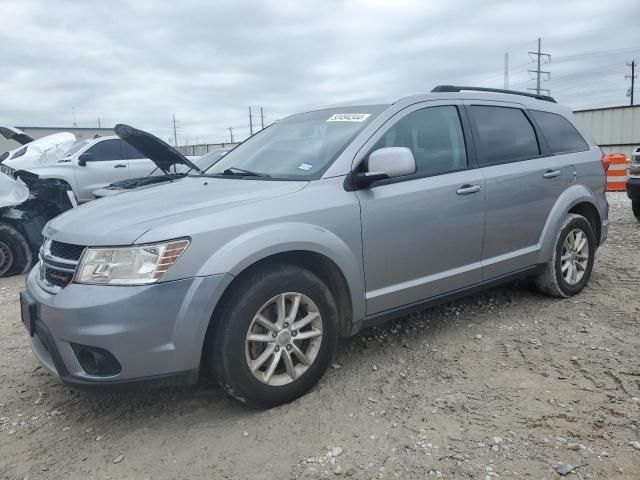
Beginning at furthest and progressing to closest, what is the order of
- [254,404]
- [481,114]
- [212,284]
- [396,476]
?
[481,114]
[254,404]
[212,284]
[396,476]

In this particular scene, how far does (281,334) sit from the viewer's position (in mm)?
2768

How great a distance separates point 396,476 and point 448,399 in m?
0.76

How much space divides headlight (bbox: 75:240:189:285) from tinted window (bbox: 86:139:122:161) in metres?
8.41

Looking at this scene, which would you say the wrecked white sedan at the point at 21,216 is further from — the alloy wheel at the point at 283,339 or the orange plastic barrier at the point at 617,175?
the orange plastic barrier at the point at 617,175

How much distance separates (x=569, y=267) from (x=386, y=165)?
2.45 metres

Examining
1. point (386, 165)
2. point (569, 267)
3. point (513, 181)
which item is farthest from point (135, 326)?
point (569, 267)

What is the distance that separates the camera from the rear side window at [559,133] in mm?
4414

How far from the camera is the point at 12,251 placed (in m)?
6.54

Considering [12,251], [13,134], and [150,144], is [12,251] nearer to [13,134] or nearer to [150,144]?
[13,134]

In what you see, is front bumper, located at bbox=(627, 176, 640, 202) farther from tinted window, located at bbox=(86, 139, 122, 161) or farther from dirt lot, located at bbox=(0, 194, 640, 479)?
tinted window, located at bbox=(86, 139, 122, 161)

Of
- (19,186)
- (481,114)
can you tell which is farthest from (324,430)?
(19,186)

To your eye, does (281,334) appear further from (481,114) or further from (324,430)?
(481,114)

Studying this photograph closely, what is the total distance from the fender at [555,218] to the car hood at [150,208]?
2290mm

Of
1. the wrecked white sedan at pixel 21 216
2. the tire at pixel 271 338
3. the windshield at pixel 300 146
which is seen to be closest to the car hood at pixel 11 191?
the wrecked white sedan at pixel 21 216
